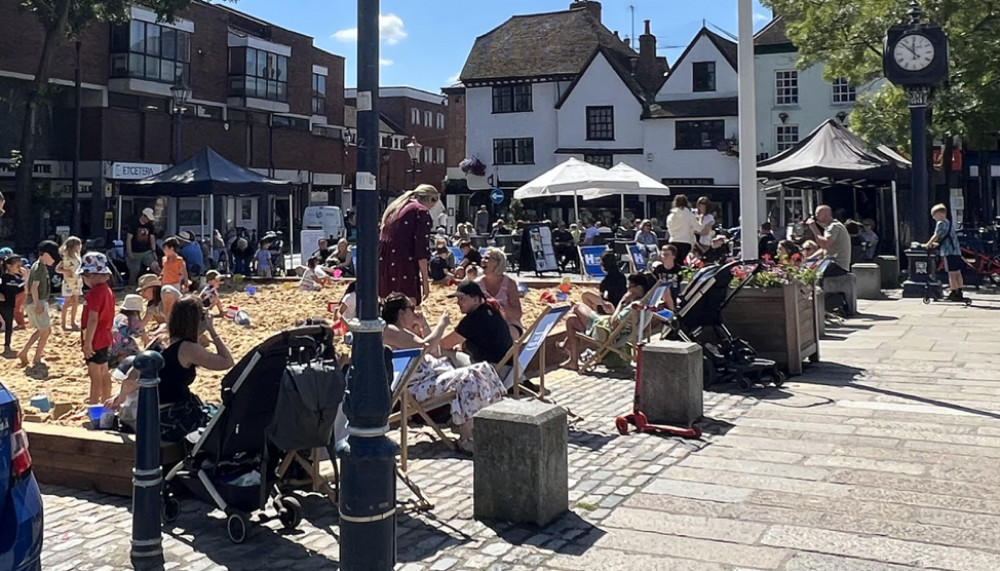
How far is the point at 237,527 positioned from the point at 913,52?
17.1m

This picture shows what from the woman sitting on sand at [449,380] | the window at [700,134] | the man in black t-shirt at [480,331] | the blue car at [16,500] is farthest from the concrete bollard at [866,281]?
the window at [700,134]

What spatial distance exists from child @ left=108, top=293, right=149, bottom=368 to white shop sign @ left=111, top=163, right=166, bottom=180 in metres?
29.3

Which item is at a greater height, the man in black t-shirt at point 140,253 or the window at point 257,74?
the window at point 257,74

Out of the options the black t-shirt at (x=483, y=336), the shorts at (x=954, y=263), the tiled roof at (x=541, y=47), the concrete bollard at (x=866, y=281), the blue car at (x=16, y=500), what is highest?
the tiled roof at (x=541, y=47)

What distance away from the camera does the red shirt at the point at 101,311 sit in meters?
9.04

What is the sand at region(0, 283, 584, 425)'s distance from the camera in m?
9.80

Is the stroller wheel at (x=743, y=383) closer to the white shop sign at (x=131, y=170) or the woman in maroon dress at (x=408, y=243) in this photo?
the woman in maroon dress at (x=408, y=243)

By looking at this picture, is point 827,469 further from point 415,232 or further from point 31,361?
→ point 31,361

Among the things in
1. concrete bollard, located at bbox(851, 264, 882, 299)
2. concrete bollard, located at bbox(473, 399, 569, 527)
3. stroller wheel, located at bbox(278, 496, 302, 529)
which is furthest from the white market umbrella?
stroller wheel, located at bbox(278, 496, 302, 529)

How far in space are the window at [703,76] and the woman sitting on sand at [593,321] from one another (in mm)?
37862

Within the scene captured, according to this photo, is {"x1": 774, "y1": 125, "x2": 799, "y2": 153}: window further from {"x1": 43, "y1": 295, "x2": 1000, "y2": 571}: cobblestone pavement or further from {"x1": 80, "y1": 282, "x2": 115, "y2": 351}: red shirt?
{"x1": 80, "y1": 282, "x2": 115, "y2": 351}: red shirt

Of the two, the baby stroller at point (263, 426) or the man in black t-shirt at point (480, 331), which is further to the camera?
the man in black t-shirt at point (480, 331)

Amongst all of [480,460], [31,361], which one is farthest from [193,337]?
[31,361]

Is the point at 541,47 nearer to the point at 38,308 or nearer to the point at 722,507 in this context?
the point at 38,308
